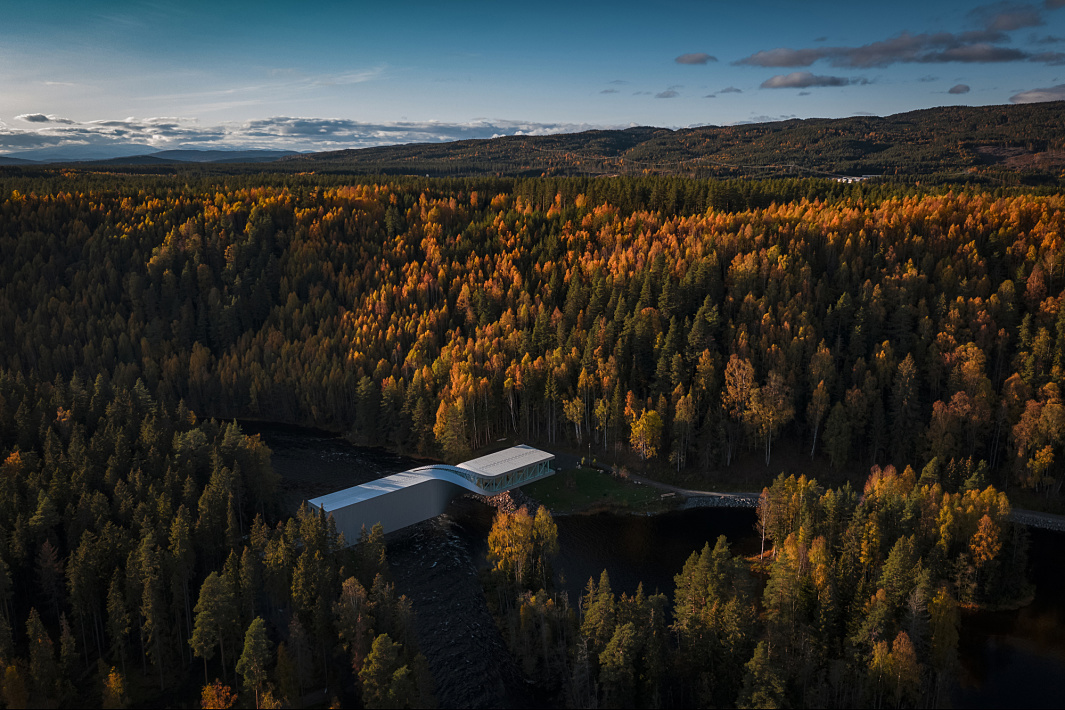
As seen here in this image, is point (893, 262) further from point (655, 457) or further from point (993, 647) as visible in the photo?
point (993, 647)

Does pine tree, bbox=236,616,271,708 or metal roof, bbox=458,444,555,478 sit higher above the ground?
pine tree, bbox=236,616,271,708

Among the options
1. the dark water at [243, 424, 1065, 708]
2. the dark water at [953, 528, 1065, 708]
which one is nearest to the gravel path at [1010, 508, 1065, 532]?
the dark water at [243, 424, 1065, 708]

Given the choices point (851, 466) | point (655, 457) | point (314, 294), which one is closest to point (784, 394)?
point (851, 466)

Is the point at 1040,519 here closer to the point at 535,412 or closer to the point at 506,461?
the point at 506,461

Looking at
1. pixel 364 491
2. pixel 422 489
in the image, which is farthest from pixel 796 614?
pixel 364 491

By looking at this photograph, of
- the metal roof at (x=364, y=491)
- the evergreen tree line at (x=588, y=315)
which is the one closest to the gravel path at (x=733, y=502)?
the evergreen tree line at (x=588, y=315)

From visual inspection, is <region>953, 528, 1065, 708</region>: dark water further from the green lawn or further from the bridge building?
the bridge building
